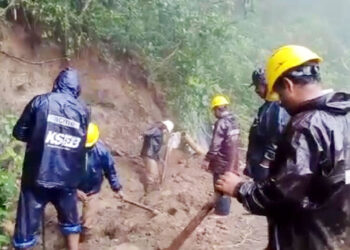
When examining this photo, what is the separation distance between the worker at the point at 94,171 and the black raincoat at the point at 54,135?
35 centimetres

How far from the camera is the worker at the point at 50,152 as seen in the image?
6.42 m

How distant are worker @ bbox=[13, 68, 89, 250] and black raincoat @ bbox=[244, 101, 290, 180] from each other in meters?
1.83

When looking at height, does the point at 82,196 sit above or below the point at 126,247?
above

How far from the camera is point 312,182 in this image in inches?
131

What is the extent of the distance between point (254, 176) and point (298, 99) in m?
3.30

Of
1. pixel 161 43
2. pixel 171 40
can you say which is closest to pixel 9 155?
pixel 161 43

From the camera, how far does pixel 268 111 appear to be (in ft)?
21.3

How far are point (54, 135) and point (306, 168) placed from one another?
147 inches

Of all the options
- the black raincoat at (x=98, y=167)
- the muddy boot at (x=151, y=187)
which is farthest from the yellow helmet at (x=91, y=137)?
the muddy boot at (x=151, y=187)

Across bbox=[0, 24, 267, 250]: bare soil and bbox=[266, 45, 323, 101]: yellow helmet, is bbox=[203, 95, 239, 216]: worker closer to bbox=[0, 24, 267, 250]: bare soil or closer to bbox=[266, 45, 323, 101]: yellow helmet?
bbox=[0, 24, 267, 250]: bare soil

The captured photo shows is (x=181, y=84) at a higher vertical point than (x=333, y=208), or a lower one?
higher

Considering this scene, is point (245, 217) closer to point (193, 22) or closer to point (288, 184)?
point (193, 22)

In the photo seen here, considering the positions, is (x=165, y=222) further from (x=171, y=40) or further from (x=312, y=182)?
(x=171, y=40)

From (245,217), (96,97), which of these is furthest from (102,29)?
(245,217)
